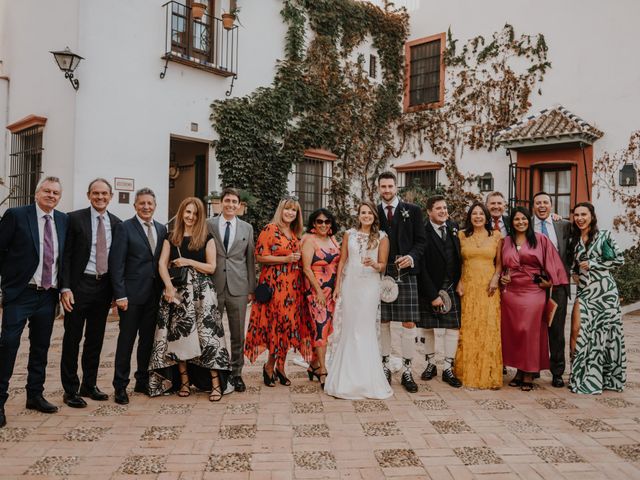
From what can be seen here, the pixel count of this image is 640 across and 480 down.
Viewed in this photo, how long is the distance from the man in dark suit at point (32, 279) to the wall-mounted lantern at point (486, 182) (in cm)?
1030

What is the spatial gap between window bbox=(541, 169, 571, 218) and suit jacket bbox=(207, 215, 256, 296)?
8.97 meters

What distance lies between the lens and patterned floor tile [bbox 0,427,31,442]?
3559 millimetres

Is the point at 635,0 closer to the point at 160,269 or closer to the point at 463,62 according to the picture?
the point at 463,62

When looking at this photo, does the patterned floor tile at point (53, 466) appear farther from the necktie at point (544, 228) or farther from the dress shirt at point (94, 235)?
the necktie at point (544, 228)

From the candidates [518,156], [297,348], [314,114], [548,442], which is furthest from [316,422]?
[518,156]

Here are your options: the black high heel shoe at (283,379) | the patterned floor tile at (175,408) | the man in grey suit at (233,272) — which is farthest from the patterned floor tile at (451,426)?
the patterned floor tile at (175,408)

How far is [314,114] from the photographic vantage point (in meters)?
11.9

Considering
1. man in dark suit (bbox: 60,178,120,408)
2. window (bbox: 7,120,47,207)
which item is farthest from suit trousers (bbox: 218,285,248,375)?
window (bbox: 7,120,47,207)

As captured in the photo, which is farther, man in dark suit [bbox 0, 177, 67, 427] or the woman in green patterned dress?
the woman in green patterned dress

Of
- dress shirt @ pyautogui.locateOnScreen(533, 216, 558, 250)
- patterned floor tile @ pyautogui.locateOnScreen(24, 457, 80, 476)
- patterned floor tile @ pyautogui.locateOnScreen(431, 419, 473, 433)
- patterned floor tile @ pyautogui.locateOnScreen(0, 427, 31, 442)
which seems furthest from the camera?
dress shirt @ pyautogui.locateOnScreen(533, 216, 558, 250)

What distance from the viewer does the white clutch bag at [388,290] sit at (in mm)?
4750

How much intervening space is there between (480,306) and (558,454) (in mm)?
1772

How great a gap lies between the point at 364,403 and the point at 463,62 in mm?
10790

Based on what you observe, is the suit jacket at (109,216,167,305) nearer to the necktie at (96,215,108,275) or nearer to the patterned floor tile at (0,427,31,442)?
the necktie at (96,215,108,275)
